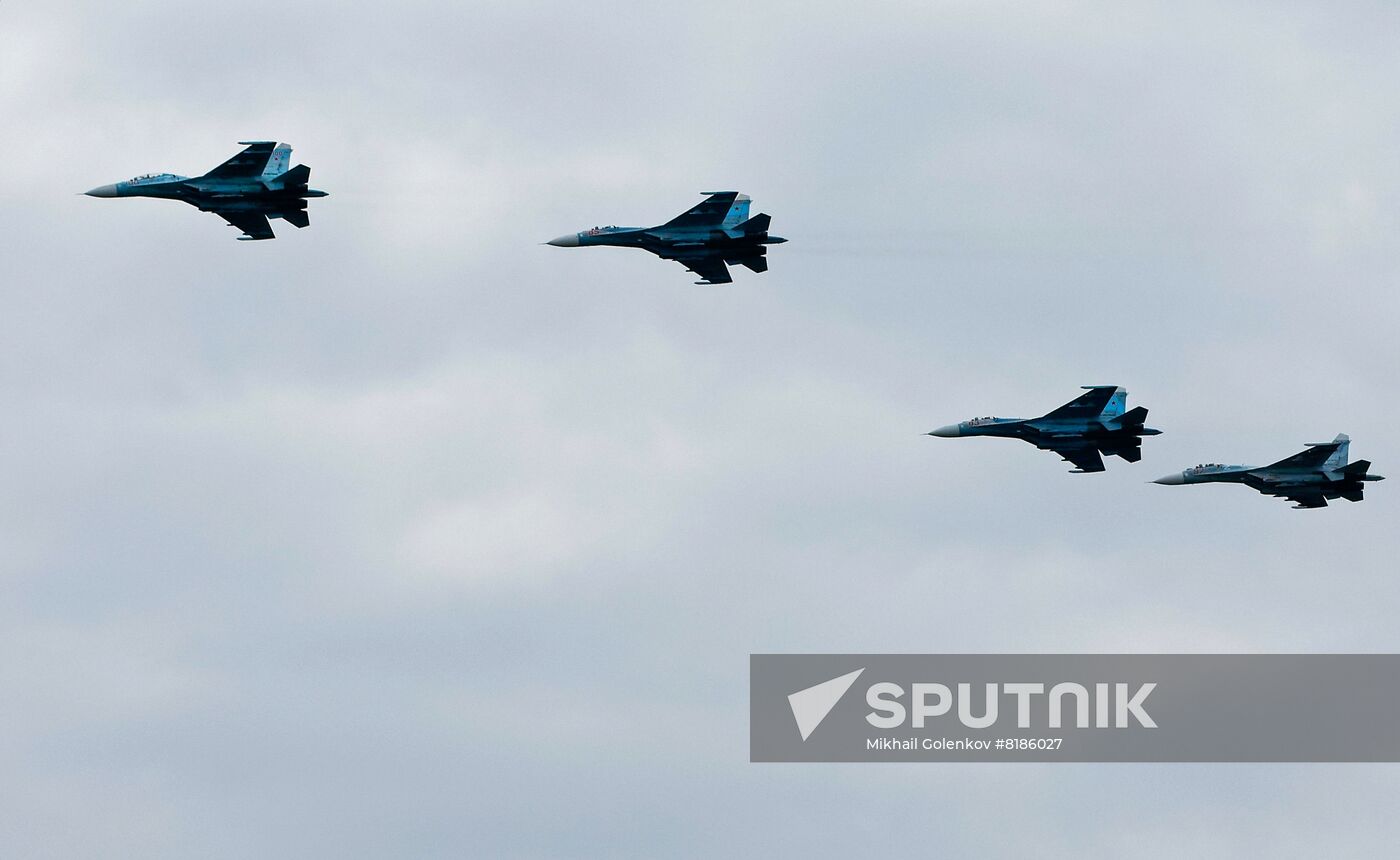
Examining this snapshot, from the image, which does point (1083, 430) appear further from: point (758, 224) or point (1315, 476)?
point (758, 224)

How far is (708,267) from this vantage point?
136 meters

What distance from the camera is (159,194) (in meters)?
134

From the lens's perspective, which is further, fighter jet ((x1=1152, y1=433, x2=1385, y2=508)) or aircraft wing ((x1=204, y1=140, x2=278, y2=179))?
fighter jet ((x1=1152, y1=433, x2=1385, y2=508))

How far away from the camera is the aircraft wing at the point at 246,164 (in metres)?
132

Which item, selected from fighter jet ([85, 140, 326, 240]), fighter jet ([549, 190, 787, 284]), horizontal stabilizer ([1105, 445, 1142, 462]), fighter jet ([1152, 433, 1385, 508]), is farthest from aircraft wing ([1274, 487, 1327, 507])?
fighter jet ([85, 140, 326, 240])

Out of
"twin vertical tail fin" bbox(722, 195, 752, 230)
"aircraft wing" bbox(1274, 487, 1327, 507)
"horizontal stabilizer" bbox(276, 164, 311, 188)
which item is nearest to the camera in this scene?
"horizontal stabilizer" bbox(276, 164, 311, 188)

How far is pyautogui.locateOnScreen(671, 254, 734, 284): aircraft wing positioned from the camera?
136000 millimetres

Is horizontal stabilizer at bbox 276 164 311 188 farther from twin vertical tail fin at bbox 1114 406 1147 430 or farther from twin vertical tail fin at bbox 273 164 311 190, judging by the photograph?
twin vertical tail fin at bbox 1114 406 1147 430

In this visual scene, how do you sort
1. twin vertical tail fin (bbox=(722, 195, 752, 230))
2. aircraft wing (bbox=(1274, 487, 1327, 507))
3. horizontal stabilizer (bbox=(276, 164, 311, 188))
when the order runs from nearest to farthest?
horizontal stabilizer (bbox=(276, 164, 311, 188)) < twin vertical tail fin (bbox=(722, 195, 752, 230)) < aircraft wing (bbox=(1274, 487, 1327, 507))

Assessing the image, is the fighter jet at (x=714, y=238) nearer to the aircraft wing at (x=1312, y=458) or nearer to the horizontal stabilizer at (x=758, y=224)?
the horizontal stabilizer at (x=758, y=224)

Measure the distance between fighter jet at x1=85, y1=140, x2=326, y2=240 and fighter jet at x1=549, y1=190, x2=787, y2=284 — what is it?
1927 centimetres

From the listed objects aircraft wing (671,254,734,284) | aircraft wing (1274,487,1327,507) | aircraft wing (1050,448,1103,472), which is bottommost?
aircraft wing (1274,487,1327,507)

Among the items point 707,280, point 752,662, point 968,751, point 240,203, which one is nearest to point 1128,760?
point 968,751

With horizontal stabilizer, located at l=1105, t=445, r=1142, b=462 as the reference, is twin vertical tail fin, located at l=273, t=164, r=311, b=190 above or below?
above
